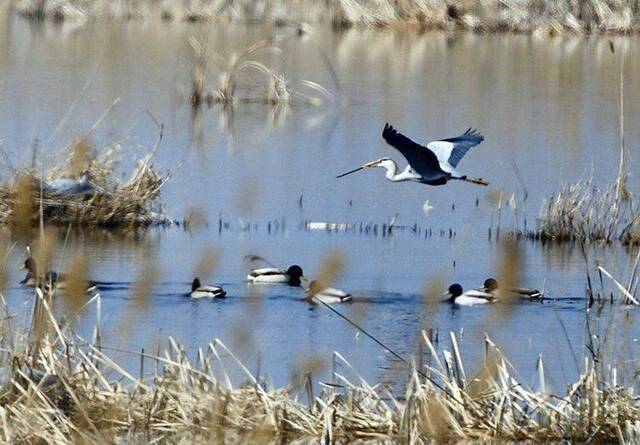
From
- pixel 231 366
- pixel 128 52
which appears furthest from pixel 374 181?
pixel 128 52

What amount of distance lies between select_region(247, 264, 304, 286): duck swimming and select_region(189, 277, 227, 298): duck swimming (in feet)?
0.81

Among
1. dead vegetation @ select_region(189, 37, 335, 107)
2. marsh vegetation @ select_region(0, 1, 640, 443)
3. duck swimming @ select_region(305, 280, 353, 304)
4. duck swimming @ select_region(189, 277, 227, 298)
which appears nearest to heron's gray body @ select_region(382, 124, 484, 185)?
marsh vegetation @ select_region(0, 1, 640, 443)

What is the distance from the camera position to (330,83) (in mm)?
22500

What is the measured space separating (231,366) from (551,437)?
138 centimetres

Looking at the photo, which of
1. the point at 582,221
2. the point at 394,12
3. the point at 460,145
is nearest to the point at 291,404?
the point at 460,145

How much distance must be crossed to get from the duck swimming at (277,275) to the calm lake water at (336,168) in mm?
88

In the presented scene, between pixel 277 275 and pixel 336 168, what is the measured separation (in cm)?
545

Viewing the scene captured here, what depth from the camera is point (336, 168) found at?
1504 cm

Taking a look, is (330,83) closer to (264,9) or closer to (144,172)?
(264,9)

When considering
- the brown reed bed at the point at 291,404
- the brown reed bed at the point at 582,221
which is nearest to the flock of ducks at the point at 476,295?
the brown reed bed at the point at 582,221

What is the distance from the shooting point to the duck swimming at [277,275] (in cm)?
961

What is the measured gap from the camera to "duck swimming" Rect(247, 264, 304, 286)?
9.61 m

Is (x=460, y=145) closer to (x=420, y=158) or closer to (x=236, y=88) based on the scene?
(x=420, y=158)

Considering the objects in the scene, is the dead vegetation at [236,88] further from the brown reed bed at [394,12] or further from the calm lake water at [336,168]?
the brown reed bed at [394,12]
